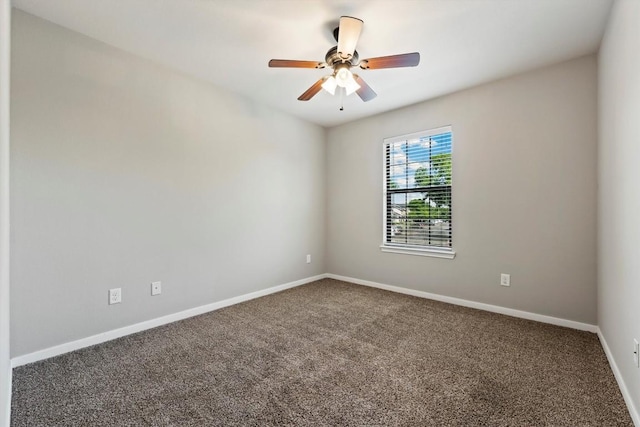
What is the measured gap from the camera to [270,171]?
3.80 m

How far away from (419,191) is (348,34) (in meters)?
2.25

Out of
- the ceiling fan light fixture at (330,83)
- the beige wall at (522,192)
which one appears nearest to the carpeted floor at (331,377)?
the beige wall at (522,192)

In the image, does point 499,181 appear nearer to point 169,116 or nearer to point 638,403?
point 638,403

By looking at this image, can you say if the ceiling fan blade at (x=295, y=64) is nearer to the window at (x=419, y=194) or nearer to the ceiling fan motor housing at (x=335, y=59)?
the ceiling fan motor housing at (x=335, y=59)

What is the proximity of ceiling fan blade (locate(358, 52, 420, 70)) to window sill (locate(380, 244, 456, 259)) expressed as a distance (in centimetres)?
216

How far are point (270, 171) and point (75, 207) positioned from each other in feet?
6.65

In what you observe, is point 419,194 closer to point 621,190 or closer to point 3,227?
point 621,190

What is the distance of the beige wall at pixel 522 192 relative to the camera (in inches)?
103

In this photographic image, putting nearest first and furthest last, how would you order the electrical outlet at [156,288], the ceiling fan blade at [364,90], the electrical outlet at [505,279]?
the ceiling fan blade at [364,90] → the electrical outlet at [156,288] → the electrical outlet at [505,279]

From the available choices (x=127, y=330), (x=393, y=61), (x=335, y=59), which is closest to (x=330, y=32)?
(x=335, y=59)

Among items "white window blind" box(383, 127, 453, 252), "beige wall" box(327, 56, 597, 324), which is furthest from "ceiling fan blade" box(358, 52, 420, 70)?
"white window blind" box(383, 127, 453, 252)

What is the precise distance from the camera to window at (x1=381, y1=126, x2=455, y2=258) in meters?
3.49

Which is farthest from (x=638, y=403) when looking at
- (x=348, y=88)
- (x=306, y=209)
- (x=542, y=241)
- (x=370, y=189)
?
(x=306, y=209)

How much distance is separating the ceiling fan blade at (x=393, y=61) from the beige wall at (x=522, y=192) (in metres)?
1.49
